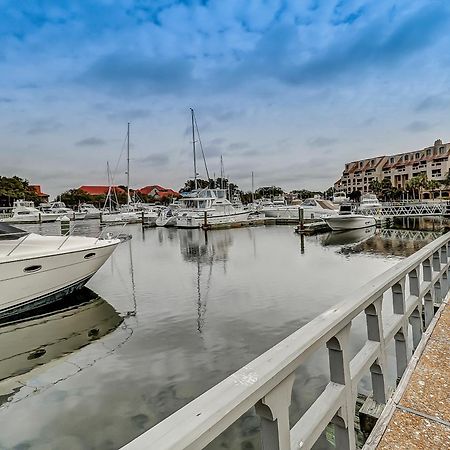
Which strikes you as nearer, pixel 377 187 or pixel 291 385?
pixel 291 385

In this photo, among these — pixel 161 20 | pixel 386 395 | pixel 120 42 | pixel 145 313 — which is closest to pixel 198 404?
pixel 386 395

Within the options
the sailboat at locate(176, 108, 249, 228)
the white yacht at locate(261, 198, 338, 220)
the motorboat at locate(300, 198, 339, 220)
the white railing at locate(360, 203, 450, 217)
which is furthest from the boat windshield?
the white railing at locate(360, 203, 450, 217)

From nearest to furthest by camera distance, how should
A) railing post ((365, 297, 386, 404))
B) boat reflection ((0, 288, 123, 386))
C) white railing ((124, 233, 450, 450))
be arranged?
white railing ((124, 233, 450, 450))
railing post ((365, 297, 386, 404))
boat reflection ((0, 288, 123, 386))

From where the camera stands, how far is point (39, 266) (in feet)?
22.5

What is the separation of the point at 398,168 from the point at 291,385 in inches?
2945

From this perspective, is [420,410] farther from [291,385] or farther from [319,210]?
[319,210]

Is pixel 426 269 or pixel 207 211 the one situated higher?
pixel 207 211

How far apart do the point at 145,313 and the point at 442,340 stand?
5992mm

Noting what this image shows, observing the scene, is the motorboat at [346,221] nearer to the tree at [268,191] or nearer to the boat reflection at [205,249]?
the boat reflection at [205,249]

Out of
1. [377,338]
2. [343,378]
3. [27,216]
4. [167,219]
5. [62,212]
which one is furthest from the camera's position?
[62,212]

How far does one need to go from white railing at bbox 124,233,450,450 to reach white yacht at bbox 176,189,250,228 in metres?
25.7

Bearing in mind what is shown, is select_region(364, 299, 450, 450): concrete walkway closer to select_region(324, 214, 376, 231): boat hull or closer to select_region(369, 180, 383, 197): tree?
select_region(324, 214, 376, 231): boat hull

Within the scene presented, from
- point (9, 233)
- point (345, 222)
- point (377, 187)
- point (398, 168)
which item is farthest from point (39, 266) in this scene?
point (398, 168)

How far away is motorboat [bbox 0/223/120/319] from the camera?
256 inches
